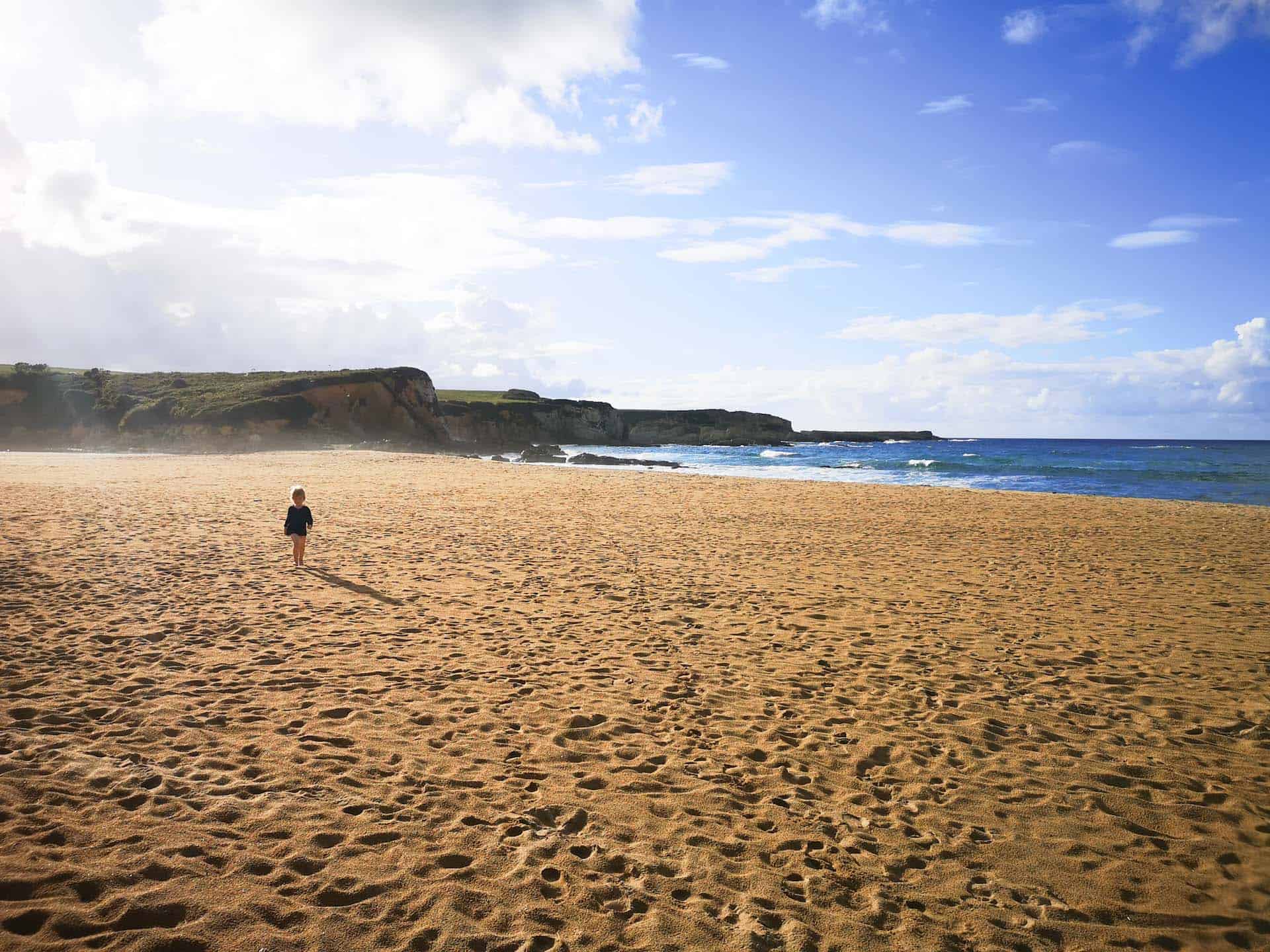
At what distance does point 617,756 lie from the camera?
5.12 metres

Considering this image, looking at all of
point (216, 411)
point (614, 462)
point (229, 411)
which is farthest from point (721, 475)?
point (216, 411)

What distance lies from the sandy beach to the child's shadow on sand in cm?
8

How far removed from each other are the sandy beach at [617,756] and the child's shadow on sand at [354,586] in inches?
3.3

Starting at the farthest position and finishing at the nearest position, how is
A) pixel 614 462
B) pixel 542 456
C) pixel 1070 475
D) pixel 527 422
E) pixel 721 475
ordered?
pixel 527 422, pixel 542 456, pixel 614 462, pixel 1070 475, pixel 721 475

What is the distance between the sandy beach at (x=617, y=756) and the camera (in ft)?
11.4

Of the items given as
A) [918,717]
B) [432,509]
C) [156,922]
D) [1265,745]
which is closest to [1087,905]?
[918,717]

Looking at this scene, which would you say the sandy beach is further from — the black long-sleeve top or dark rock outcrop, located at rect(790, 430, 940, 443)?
dark rock outcrop, located at rect(790, 430, 940, 443)

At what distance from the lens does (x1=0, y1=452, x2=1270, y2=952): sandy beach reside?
346 centimetres

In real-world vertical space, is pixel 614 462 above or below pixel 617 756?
above

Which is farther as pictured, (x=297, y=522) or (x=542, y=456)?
(x=542, y=456)

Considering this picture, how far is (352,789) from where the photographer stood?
14.5 ft

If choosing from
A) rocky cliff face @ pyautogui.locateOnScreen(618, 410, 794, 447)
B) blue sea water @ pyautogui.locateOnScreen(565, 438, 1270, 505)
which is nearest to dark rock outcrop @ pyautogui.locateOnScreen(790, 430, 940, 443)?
rocky cliff face @ pyautogui.locateOnScreen(618, 410, 794, 447)

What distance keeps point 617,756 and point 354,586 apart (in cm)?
613

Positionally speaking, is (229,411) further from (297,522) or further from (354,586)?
(354,586)
